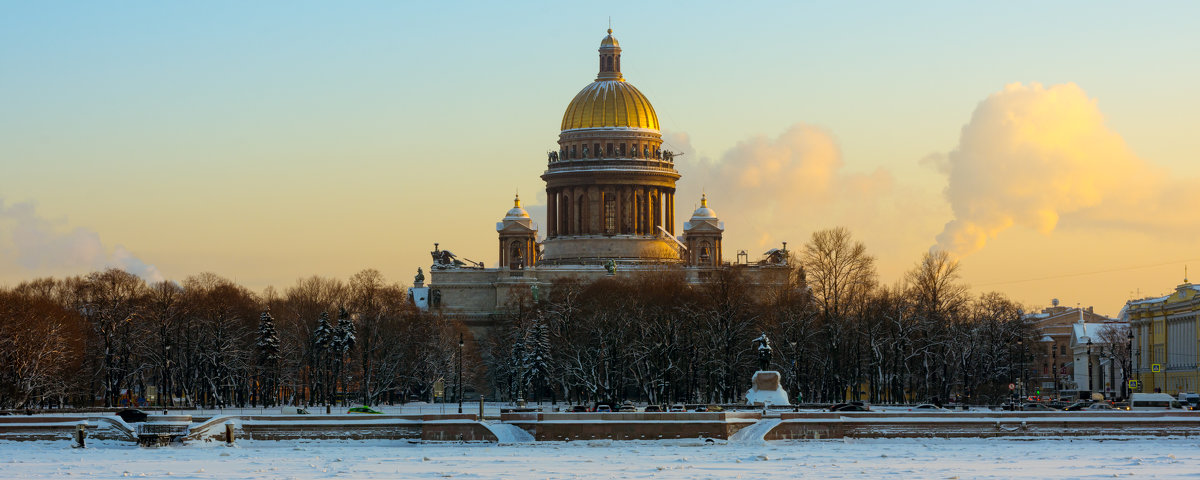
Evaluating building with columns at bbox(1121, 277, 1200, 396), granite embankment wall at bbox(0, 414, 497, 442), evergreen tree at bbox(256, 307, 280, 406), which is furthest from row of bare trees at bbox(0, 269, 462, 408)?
building with columns at bbox(1121, 277, 1200, 396)

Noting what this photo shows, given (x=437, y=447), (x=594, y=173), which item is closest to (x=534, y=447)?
→ (x=437, y=447)

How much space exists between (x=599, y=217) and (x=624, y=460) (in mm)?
90014

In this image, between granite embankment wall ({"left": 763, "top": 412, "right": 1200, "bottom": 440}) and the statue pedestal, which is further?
the statue pedestal

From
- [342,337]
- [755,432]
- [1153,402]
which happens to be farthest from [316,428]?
[1153,402]

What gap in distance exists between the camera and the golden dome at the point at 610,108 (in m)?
152

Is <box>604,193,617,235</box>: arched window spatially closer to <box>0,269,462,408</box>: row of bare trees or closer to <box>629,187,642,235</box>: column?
<box>629,187,642,235</box>: column

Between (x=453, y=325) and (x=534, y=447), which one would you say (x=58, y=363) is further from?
(x=453, y=325)

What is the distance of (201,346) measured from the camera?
103 meters

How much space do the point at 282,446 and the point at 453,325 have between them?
62.0m

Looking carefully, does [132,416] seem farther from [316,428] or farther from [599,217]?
[599,217]

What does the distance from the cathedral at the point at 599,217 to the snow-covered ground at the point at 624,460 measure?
74590mm

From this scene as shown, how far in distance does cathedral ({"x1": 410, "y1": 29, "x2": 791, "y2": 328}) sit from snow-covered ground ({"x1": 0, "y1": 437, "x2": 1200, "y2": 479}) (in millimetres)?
74590

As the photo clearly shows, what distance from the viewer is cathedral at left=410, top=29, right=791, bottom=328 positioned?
146 metres

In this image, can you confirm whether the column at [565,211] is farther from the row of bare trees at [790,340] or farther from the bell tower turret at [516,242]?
the row of bare trees at [790,340]
